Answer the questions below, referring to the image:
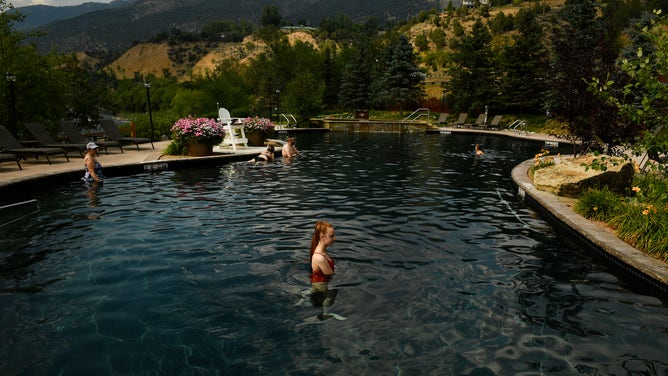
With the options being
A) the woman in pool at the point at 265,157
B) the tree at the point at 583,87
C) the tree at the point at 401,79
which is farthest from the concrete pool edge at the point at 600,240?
the tree at the point at 401,79

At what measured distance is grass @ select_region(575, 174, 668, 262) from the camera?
22.5 feet

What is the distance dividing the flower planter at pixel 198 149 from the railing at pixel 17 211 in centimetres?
749

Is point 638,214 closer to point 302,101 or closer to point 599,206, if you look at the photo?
point 599,206

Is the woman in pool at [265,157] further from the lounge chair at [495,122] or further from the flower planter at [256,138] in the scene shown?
the lounge chair at [495,122]

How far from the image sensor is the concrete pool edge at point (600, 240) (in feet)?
21.1

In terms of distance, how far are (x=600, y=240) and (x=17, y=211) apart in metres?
12.7

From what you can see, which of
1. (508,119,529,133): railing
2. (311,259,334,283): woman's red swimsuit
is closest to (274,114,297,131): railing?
(508,119,529,133): railing

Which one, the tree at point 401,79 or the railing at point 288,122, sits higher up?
the tree at point 401,79

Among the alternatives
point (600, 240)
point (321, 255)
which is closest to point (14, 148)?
point (321, 255)

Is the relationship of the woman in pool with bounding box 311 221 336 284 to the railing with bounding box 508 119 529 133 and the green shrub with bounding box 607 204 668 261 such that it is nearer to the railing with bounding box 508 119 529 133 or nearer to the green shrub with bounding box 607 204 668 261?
the green shrub with bounding box 607 204 668 261

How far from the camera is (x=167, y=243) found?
847 centimetres

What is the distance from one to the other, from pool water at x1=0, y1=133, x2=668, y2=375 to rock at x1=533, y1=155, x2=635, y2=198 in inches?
47.0

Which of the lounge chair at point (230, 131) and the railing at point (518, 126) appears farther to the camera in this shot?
the railing at point (518, 126)

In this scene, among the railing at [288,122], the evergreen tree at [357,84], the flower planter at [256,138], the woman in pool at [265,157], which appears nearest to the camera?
the woman in pool at [265,157]
